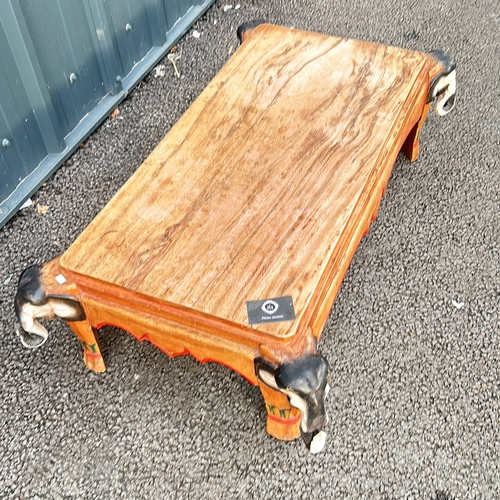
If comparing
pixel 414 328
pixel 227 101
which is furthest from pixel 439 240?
pixel 227 101

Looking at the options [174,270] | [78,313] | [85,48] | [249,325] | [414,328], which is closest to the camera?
[249,325]

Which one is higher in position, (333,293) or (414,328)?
(333,293)

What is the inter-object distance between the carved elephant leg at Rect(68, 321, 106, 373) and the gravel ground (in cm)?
4

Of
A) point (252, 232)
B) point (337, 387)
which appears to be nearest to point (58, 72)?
point (252, 232)

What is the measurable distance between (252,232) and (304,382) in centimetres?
38

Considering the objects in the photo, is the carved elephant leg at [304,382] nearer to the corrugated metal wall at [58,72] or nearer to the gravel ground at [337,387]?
the gravel ground at [337,387]

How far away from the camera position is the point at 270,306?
1.29 metres

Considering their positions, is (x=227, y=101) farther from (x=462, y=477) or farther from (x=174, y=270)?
(x=462, y=477)

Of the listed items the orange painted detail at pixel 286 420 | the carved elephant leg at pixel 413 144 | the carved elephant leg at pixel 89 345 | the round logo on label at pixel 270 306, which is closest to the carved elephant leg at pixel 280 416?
the orange painted detail at pixel 286 420

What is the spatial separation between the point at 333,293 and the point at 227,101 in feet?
2.23

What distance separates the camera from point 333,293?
1.47m

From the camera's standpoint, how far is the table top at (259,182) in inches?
53.4

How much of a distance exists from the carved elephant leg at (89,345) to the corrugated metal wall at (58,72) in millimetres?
671

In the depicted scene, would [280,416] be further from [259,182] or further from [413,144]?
[413,144]
